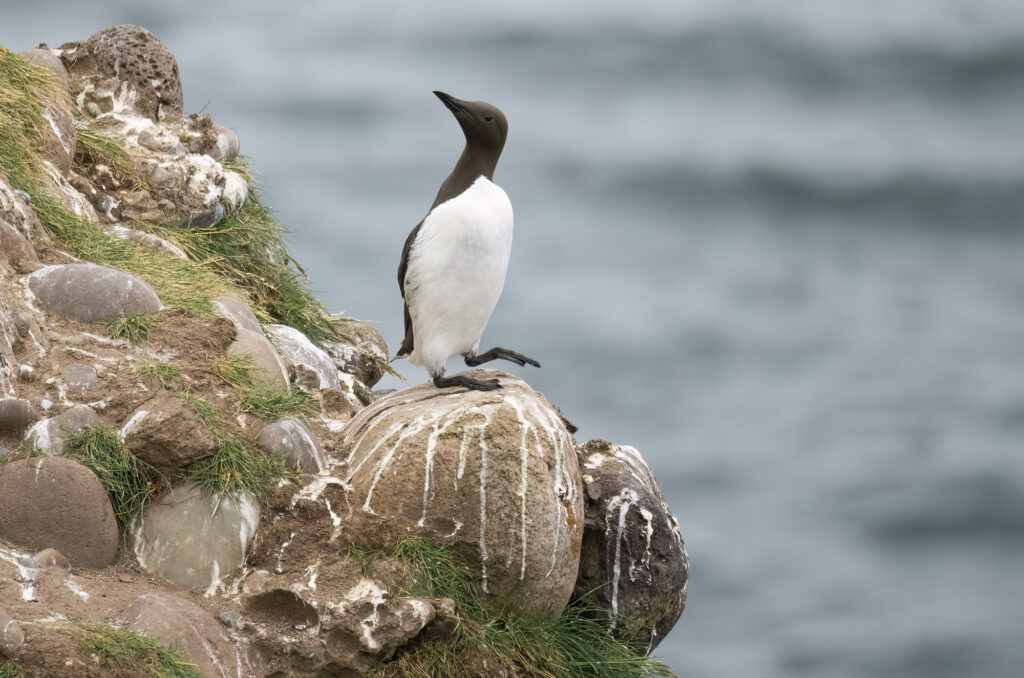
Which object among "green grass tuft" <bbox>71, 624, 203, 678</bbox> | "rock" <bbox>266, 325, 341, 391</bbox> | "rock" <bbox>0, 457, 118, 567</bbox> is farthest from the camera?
"rock" <bbox>266, 325, 341, 391</bbox>

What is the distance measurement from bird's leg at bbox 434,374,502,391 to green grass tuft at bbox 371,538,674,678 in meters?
1.16

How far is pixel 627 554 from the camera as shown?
28.4ft

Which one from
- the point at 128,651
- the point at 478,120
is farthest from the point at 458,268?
the point at 128,651

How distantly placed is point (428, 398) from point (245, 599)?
1.99 meters

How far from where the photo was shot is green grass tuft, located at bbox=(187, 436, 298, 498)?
24.5ft

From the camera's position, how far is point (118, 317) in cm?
847

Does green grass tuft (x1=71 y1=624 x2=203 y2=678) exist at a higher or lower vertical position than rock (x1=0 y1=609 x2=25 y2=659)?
higher

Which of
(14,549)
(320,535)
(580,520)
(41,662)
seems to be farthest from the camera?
(580,520)

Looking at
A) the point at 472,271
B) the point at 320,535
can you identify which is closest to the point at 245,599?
the point at 320,535

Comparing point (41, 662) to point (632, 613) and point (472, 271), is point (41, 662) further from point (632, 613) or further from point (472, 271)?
point (632, 613)

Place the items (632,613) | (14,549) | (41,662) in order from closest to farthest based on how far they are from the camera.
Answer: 1. (41,662)
2. (14,549)
3. (632,613)

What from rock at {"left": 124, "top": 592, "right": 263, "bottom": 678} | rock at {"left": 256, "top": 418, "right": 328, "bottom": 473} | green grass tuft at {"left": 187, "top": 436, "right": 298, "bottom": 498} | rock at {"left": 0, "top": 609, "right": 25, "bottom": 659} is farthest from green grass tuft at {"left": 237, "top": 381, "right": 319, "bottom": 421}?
rock at {"left": 0, "top": 609, "right": 25, "bottom": 659}

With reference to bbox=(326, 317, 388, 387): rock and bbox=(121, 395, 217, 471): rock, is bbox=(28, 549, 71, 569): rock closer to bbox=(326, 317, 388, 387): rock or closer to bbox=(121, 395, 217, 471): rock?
bbox=(121, 395, 217, 471): rock

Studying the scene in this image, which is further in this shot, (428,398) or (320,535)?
(428,398)
